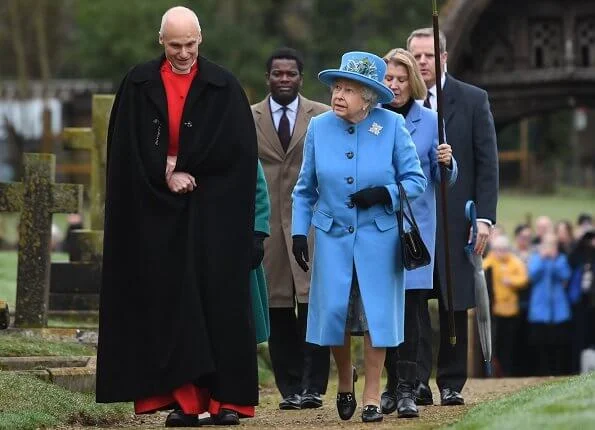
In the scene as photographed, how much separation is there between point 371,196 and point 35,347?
3.24 meters

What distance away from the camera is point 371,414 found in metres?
11.0

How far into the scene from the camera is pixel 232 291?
10961 millimetres

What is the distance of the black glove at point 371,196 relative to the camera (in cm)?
1107

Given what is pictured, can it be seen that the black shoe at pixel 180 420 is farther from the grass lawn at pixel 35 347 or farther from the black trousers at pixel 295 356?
the grass lawn at pixel 35 347

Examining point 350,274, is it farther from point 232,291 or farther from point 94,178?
point 94,178

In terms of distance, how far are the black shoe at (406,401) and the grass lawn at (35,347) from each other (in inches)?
108

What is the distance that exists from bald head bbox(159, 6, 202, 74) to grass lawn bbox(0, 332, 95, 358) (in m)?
2.81

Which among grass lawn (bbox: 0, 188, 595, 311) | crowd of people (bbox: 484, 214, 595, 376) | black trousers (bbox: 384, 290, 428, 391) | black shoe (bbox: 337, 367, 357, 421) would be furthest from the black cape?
grass lawn (bbox: 0, 188, 595, 311)

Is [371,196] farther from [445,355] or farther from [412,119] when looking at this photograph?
[445,355]

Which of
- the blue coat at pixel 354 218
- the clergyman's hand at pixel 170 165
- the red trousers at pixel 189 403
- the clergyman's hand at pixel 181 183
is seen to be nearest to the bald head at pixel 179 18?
the clergyman's hand at pixel 170 165

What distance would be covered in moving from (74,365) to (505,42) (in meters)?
9.54

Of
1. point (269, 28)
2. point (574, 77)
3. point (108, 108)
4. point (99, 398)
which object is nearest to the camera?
point (99, 398)

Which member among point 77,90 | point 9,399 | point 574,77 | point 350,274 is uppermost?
point 77,90

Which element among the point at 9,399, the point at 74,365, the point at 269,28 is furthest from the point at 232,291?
the point at 269,28
